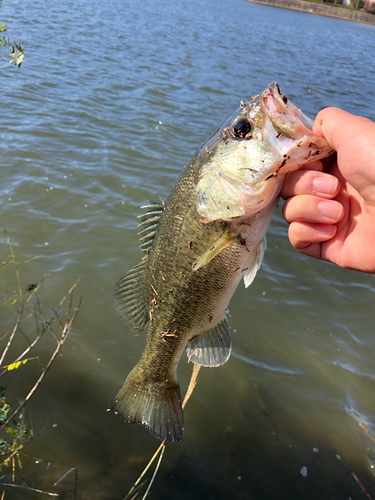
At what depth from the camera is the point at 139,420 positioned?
2.40 metres

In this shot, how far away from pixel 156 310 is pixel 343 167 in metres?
1.37

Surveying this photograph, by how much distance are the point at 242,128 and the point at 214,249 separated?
2.09 ft

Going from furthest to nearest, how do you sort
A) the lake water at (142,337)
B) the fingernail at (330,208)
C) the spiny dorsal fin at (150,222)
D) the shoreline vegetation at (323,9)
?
1. the shoreline vegetation at (323,9)
2. the lake water at (142,337)
3. the spiny dorsal fin at (150,222)
4. the fingernail at (330,208)

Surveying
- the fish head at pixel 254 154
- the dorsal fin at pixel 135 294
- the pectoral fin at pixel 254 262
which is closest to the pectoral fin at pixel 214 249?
the fish head at pixel 254 154

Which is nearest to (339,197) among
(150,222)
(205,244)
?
(205,244)

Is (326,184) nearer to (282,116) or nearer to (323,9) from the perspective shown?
(282,116)

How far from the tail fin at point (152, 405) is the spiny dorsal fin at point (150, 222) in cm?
88

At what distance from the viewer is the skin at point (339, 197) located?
1870 millimetres

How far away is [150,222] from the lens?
2369 mm

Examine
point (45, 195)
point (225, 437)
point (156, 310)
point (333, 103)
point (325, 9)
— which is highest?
point (325, 9)

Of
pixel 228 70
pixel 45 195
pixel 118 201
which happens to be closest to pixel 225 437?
pixel 118 201

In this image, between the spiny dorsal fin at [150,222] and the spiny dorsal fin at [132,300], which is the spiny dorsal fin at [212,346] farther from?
the spiny dorsal fin at [150,222]

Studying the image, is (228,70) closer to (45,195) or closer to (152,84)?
(152,84)

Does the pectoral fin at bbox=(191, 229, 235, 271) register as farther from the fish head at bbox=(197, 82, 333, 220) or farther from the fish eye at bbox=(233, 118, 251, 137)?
the fish eye at bbox=(233, 118, 251, 137)
